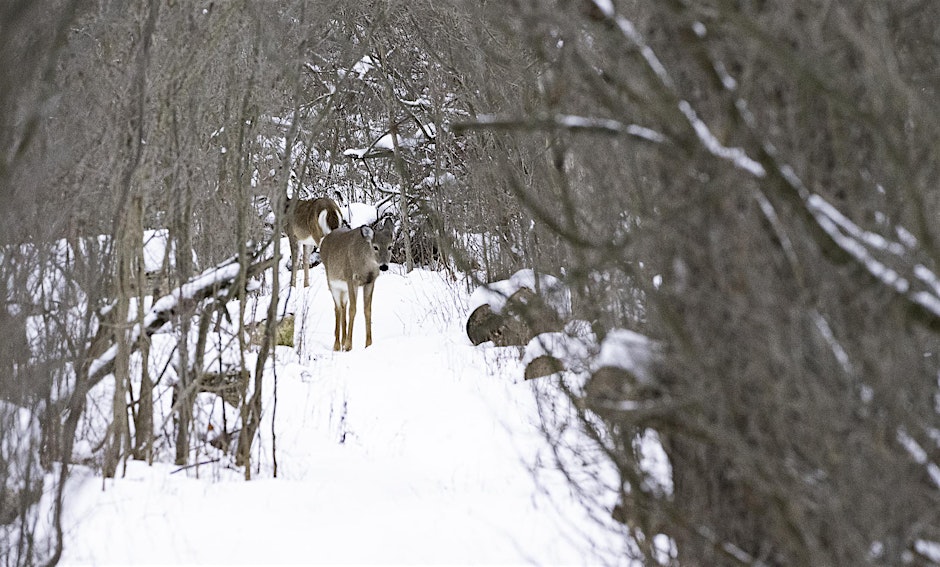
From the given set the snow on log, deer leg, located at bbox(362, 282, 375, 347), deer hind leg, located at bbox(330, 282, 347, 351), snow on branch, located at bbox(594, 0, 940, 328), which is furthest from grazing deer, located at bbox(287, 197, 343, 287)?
snow on branch, located at bbox(594, 0, 940, 328)

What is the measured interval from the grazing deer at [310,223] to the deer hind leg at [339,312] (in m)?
2.93

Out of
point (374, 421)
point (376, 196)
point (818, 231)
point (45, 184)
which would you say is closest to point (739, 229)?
point (818, 231)

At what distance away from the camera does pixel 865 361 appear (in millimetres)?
2359

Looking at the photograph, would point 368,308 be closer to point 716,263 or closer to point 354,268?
point 354,268

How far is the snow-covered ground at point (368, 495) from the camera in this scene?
514 cm

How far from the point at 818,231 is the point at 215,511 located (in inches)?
171

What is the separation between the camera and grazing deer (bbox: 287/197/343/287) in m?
17.5

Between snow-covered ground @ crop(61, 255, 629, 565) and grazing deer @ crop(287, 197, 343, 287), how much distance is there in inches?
264

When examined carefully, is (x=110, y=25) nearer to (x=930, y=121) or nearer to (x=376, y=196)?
(x=930, y=121)

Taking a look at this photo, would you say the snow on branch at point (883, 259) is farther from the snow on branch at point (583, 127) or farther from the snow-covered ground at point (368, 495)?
the snow-covered ground at point (368, 495)

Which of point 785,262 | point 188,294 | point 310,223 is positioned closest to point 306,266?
point 310,223

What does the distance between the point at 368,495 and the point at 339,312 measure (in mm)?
7722

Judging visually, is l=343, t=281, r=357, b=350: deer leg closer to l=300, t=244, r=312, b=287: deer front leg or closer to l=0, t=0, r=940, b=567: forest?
l=300, t=244, r=312, b=287: deer front leg

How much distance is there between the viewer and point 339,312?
46.4ft
